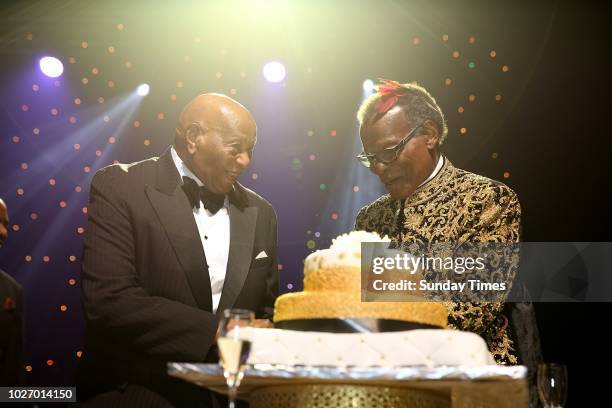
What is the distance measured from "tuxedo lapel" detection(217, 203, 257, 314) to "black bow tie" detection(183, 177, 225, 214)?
0.09m

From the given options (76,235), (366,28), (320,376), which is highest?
(366,28)

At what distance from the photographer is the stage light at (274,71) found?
15.9 ft

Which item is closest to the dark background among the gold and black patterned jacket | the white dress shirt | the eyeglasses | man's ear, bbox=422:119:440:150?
man's ear, bbox=422:119:440:150

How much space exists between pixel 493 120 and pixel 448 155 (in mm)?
421

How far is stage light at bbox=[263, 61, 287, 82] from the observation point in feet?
15.9

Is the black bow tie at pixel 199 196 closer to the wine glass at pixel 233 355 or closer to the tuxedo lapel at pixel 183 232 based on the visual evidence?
the tuxedo lapel at pixel 183 232

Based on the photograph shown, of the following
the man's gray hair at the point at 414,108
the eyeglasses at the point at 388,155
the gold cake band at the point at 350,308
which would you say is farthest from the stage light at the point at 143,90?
the gold cake band at the point at 350,308

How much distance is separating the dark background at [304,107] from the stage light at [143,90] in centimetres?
4

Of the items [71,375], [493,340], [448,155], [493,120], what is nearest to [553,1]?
[493,120]

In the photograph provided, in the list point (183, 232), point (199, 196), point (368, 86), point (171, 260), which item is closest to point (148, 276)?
point (171, 260)

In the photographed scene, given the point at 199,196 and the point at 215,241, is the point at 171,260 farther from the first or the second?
the point at 199,196

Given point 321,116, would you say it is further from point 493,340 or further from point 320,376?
point 320,376

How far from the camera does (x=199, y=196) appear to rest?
4.15m

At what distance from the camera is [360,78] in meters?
4.85
